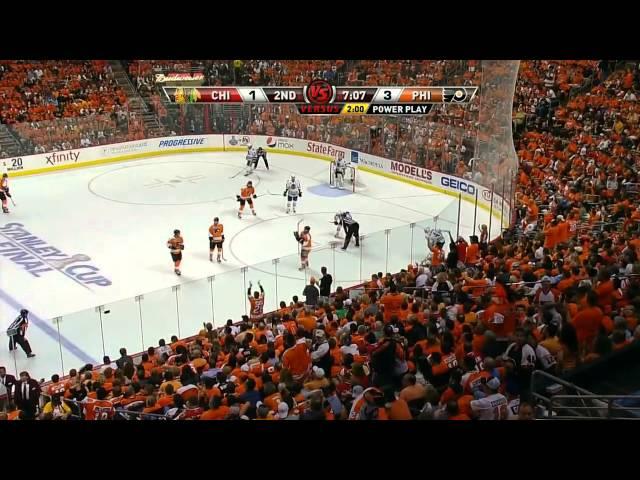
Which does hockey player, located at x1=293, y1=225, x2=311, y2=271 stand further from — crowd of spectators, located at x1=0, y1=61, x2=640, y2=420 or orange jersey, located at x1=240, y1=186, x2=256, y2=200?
orange jersey, located at x1=240, y1=186, x2=256, y2=200

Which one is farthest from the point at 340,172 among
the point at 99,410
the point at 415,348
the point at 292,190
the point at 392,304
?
the point at 99,410

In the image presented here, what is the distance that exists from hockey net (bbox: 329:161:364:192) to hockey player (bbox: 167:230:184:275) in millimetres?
7211

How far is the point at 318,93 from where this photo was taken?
61.1 feet

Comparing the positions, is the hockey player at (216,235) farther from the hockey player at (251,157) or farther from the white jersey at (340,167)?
the hockey player at (251,157)

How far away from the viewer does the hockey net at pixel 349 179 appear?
19.7m

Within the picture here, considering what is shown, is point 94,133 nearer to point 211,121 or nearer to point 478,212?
point 211,121

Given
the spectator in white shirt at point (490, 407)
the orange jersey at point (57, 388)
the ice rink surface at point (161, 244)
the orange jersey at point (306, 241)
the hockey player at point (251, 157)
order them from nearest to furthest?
1. the spectator in white shirt at point (490, 407)
2. the orange jersey at point (57, 388)
3. the ice rink surface at point (161, 244)
4. the orange jersey at point (306, 241)
5. the hockey player at point (251, 157)

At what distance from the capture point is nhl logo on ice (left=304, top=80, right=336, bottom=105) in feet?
59.1

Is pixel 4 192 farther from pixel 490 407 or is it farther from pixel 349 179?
pixel 490 407

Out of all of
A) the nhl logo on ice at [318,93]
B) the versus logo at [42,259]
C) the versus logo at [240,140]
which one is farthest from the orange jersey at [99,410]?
the versus logo at [240,140]

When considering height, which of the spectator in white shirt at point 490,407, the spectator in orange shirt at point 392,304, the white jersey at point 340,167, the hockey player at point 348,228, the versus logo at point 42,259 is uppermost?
the spectator in white shirt at point 490,407

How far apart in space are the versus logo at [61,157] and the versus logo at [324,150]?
22.1 ft

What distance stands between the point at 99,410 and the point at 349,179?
540 inches

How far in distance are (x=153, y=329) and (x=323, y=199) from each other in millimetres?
8836
